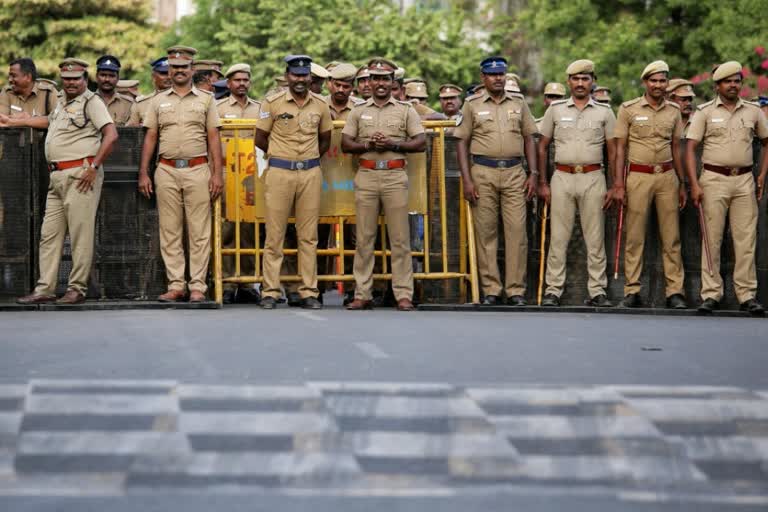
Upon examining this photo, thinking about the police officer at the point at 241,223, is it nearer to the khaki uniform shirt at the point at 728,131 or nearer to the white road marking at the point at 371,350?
the khaki uniform shirt at the point at 728,131

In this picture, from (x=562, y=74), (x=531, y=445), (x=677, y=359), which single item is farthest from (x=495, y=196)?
(x=562, y=74)

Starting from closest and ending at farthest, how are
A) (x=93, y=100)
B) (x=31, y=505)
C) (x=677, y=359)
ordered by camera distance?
(x=31, y=505), (x=677, y=359), (x=93, y=100)

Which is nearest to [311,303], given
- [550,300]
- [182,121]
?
[182,121]

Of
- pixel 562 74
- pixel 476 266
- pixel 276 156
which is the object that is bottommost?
pixel 476 266

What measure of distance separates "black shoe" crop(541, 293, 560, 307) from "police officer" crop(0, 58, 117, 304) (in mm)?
4063

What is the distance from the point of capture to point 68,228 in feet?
44.9

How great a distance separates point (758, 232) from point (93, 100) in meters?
6.02

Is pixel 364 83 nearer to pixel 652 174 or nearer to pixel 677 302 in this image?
pixel 652 174

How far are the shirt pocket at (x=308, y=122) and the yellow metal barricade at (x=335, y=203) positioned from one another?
601 mm

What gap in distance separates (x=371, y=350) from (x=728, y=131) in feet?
17.6

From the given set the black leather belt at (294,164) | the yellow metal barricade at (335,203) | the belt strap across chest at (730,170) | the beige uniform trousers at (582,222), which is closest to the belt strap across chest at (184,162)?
the yellow metal barricade at (335,203)

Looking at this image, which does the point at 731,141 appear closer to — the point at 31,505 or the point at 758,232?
the point at 758,232

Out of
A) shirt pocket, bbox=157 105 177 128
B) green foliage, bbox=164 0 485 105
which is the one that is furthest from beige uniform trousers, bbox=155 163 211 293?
green foliage, bbox=164 0 485 105

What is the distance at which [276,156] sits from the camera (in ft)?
44.8
